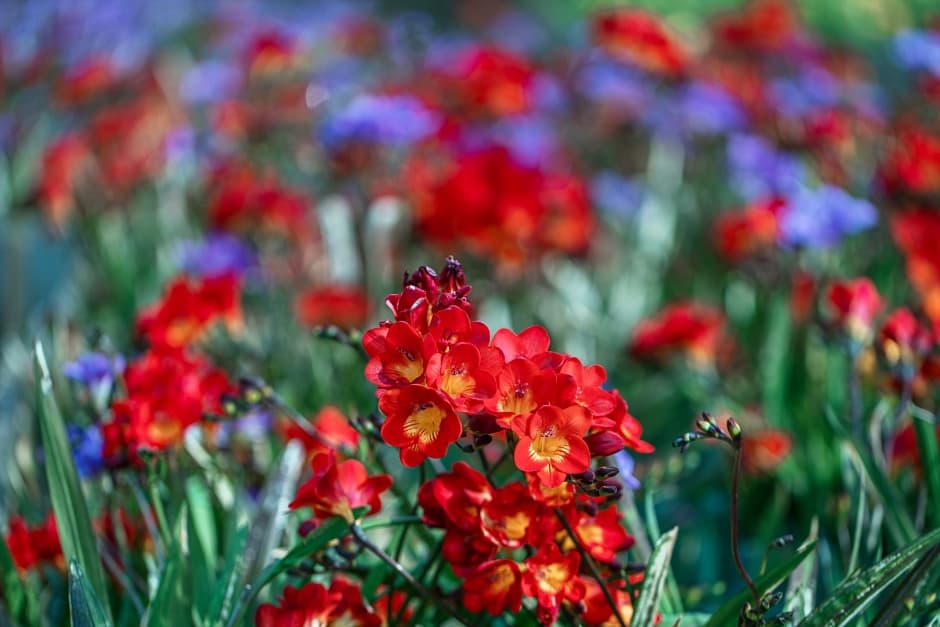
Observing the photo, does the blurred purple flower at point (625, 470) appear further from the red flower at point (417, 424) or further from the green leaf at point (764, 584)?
the red flower at point (417, 424)

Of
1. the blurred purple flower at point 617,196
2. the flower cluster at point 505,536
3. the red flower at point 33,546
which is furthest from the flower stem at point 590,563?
the blurred purple flower at point 617,196

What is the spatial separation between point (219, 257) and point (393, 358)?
1.40 meters

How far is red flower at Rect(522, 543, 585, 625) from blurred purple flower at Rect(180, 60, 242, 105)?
2.62 m

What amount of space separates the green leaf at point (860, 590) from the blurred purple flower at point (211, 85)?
9.01 feet

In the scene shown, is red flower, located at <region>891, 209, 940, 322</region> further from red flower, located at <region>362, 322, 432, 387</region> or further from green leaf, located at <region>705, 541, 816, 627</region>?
red flower, located at <region>362, 322, 432, 387</region>

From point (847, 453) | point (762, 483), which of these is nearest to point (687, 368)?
point (762, 483)

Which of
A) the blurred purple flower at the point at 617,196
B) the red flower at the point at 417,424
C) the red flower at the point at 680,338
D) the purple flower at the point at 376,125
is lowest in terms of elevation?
the blurred purple flower at the point at 617,196

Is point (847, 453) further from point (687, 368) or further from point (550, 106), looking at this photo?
point (550, 106)

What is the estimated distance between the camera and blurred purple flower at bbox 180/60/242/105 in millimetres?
3229

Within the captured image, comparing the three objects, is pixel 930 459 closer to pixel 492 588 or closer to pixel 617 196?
pixel 492 588

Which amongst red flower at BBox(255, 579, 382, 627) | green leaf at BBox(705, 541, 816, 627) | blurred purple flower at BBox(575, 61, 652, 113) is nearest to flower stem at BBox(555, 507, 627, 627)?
green leaf at BBox(705, 541, 816, 627)

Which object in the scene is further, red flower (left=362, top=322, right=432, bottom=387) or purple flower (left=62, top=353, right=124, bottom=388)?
purple flower (left=62, top=353, right=124, bottom=388)

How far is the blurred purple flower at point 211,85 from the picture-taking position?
323 cm

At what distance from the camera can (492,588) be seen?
913mm
